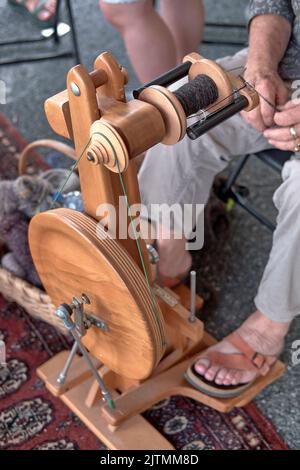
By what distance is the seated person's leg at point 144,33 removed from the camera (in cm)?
175

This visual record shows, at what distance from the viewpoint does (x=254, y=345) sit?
1.39 meters

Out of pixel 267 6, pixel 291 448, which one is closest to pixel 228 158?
pixel 267 6

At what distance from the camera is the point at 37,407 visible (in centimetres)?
143

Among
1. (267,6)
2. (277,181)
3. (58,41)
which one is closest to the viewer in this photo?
(267,6)

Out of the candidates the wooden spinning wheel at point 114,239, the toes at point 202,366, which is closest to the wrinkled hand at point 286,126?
the wooden spinning wheel at point 114,239

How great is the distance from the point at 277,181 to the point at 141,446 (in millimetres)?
952

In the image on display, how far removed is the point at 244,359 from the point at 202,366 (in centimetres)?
9

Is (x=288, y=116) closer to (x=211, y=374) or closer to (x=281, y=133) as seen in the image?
(x=281, y=133)

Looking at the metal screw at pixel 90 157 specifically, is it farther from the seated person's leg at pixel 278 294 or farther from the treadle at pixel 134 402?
the treadle at pixel 134 402

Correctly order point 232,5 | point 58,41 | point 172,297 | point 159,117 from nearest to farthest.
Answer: point 159,117
point 172,297
point 58,41
point 232,5

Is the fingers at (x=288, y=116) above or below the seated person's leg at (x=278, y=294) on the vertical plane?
above

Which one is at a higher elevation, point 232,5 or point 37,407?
point 232,5

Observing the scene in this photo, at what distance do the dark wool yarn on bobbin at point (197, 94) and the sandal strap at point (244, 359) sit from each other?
0.65 meters
